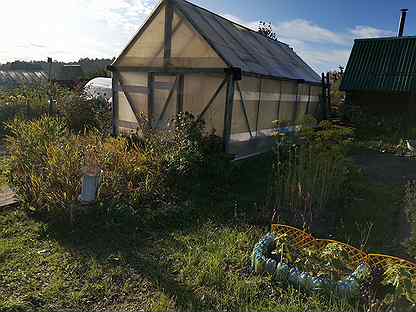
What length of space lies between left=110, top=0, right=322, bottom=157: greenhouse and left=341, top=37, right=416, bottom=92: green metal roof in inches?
269

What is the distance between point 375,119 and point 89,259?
1385 centimetres

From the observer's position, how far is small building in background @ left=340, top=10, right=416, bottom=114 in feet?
45.6

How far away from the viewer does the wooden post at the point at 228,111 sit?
705 cm

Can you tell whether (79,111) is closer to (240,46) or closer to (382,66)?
(240,46)

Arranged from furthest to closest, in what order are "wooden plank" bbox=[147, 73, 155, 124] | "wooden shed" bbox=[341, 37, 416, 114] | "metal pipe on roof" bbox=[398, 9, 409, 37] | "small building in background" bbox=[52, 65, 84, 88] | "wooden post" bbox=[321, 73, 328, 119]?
1. "small building in background" bbox=[52, 65, 84, 88]
2. "metal pipe on roof" bbox=[398, 9, 409, 37]
3. "wooden shed" bbox=[341, 37, 416, 114]
4. "wooden post" bbox=[321, 73, 328, 119]
5. "wooden plank" bbox=[147, 73, 155, 124]

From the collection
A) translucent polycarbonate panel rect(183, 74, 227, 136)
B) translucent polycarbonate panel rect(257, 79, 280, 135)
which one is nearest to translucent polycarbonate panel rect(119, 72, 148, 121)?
translucent polycarbonate panel rect(183, 74, 227, 136)

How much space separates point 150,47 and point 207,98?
7.66ft

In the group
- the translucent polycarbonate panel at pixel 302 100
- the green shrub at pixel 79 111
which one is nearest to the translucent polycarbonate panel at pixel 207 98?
the green shrub at pixel 79 111

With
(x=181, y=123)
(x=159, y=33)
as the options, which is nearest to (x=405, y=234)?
(x=181, y=123)

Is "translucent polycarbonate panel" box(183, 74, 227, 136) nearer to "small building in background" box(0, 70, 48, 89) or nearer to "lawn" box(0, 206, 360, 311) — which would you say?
"lawn" box(0, 206, 360, 311)

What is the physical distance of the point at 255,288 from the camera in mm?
2971

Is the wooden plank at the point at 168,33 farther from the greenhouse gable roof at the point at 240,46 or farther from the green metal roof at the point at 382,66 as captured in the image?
the green metal roof at the point at 382,66

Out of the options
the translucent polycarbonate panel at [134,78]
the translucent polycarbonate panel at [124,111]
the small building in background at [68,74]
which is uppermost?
the small building in background at [68,74]

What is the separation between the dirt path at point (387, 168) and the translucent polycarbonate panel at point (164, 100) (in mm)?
5106
